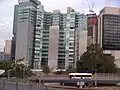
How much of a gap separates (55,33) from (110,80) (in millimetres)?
95970

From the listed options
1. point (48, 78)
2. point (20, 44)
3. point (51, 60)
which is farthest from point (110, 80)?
point (20, 44)

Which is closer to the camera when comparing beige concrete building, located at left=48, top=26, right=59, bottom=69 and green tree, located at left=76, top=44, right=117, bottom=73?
green tree, located at left=76, top=44, right=117, bottom=73

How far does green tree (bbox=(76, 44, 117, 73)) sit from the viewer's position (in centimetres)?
12744

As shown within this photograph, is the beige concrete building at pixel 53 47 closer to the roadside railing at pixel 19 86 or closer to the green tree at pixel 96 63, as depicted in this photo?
the green tree at pixel 96 63

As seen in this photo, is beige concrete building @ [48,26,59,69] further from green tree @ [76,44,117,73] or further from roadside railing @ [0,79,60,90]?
roadside railing @ [0,79,60,90]

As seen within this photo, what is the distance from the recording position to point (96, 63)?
128250 millimetres

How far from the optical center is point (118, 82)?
106625mm

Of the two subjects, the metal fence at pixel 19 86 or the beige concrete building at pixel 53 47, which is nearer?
the metal fence at pixel 19 86

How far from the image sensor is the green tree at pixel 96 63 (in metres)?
127

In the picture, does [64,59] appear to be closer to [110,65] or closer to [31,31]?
[31,31]

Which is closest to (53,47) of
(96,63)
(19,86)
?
(96,63)

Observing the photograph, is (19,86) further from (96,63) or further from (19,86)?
(96,63)

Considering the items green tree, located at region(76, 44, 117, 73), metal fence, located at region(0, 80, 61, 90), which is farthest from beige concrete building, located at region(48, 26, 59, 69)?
metal fence, located at region(0, 80, 61, 90)

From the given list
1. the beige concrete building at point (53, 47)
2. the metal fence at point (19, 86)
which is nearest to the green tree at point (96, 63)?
the beige concrete building at point (53, 47)
